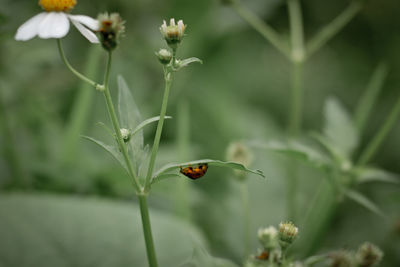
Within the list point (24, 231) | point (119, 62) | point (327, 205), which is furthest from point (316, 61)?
point (24, 231)

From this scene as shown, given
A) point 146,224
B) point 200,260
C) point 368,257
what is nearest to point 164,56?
point 146,224

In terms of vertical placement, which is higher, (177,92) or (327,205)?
(177,92)

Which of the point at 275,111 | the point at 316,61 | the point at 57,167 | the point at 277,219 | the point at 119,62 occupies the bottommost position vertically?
the point at 277,219

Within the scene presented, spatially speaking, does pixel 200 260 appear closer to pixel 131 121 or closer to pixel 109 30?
pixel 131 121

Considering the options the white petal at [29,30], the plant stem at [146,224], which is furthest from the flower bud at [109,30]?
the plant stem at [146,224]

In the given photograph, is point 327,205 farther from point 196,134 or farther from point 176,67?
point 196,134

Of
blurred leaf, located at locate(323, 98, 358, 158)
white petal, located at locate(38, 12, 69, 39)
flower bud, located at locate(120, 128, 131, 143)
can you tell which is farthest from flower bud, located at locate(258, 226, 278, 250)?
white petal, located at locate(38, 12, 69, 39)
